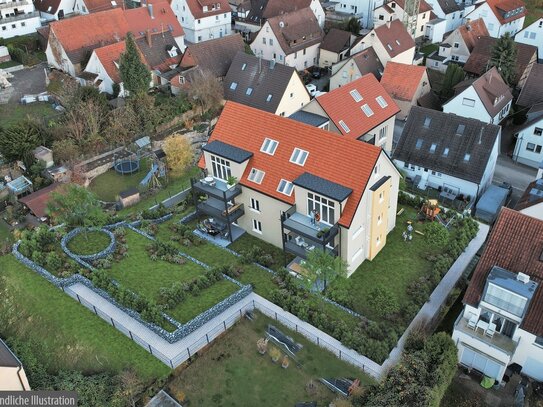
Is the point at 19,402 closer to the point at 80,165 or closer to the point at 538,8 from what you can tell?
the point at 80,165

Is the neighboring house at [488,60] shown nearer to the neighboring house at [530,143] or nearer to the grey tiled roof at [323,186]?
the neighboring house at [530,143]

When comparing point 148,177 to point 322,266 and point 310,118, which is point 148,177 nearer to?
point 310,118

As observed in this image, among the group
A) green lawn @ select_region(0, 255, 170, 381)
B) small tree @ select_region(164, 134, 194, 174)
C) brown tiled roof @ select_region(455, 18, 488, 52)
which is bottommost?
green lawn @ select_region(0, 255, 170, 381)

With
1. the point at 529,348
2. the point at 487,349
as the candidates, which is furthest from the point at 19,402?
the point at 529,348

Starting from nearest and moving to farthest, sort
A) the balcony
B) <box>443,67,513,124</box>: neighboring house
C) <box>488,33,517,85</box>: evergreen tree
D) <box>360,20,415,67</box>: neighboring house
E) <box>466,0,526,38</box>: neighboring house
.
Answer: the balcony
<box>443,67,513,124</box>: neighboring house
<box>488,33,517,85</box>: evergreen tree
<box>360,20,415,67</box>: neighboring house
<box>466,0,526,38</box>: neighboring house

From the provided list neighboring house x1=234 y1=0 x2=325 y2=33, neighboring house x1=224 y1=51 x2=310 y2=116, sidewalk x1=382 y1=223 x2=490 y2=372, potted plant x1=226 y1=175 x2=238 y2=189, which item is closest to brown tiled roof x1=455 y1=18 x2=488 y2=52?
neighboring house x1=234 y1=0 x2=325 y2=33

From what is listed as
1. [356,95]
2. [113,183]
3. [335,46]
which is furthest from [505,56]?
[113,183]

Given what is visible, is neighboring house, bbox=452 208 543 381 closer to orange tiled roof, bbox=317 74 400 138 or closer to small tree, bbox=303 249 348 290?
small tree, bbox=303 249 348 290
